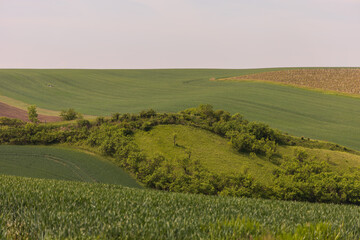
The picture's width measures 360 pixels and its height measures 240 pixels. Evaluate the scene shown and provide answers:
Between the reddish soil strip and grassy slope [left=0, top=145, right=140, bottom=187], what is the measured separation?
15.4 meters

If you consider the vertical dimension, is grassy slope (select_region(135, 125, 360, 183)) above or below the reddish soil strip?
below

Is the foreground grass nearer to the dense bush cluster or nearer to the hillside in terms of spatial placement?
the dense bush cluster

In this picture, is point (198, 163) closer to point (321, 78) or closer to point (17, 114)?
point (17, 114)

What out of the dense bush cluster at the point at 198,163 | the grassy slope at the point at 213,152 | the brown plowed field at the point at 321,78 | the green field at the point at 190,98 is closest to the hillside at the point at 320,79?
Answer: the brown plowed field at the point at 321,78

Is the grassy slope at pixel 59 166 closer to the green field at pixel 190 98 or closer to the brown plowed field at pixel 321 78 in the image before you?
the green field at pixel 190 98

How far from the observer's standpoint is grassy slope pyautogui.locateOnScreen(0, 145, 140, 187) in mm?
22016

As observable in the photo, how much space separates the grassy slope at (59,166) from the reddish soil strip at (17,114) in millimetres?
15354

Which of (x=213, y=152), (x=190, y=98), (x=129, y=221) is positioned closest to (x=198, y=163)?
(x=213, y=152)

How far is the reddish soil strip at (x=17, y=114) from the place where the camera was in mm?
40862

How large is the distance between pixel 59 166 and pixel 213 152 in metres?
12.4

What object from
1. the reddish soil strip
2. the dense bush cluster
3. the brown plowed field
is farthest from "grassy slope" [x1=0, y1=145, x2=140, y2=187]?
the brown plowed field

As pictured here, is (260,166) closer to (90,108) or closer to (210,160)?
(210,160)

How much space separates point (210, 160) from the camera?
2339cm

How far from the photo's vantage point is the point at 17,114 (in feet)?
139
